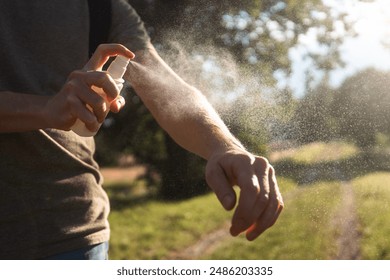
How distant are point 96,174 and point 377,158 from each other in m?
1.70

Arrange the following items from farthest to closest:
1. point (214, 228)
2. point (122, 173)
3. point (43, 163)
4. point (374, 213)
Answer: point (122, 173) < point (214, 228) < point (374, 213) < point (43, 163)

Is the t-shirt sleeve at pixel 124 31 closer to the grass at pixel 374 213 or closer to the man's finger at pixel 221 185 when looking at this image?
the man's finger at pixel 221 185

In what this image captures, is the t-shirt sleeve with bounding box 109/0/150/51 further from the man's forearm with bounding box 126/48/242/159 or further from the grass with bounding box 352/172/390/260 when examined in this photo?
the grass with bounding box 352/172/390/260

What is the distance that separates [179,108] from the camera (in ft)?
5.03

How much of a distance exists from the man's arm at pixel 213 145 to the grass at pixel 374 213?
1.73 metres

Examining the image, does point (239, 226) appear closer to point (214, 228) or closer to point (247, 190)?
point (247, 190)

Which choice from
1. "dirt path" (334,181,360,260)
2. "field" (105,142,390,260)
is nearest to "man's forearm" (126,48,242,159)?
"field" (105,142,390,260)

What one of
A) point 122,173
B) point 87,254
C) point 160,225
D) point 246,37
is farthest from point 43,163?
point 122,173

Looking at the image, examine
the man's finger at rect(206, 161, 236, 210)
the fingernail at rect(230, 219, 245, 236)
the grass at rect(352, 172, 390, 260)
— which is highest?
the man's finger at rect(206, 161, 236, 210)

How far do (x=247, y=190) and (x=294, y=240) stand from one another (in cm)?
313

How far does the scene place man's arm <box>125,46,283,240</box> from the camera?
3.51 ft

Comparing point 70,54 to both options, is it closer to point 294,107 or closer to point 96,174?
point 96,174

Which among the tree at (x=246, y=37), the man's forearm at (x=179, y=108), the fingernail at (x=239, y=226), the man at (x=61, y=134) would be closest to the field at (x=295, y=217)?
the tree at (x=246, y=37)
